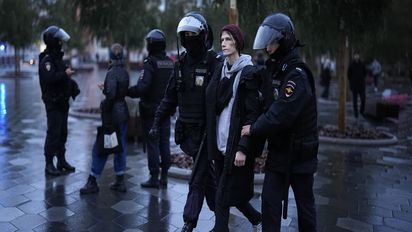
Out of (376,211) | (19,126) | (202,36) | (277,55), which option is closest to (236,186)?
(277,55)

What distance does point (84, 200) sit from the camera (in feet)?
18.0

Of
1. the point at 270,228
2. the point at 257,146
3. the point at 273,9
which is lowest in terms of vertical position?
the point at 270,228

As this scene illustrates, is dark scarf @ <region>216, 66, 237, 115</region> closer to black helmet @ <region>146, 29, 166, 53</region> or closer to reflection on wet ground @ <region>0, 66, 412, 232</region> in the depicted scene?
reflection on wet ground @ <region>0, 66, 412, 232</region>

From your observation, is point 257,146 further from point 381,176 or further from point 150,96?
point 381,176

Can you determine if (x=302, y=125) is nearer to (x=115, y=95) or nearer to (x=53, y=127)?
(x=115, y=95)

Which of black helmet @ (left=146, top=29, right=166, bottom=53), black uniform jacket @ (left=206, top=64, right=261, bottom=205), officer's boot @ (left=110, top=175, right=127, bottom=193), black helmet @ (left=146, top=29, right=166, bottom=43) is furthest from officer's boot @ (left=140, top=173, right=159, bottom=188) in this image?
black uniform jacket @ (left=206, top=64, right=261, bottom=205)

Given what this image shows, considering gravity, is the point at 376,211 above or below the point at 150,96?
below

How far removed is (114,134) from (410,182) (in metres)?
4.10

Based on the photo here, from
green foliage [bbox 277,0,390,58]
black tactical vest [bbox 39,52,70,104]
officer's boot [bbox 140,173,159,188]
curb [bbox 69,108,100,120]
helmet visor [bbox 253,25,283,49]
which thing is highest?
green foliage [bbox 277,0,390,58]

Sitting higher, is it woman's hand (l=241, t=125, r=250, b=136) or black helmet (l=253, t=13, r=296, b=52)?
black helmet (l=253, t=13, r=296, b=52)

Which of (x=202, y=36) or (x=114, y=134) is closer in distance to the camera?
(x=202, y=36)

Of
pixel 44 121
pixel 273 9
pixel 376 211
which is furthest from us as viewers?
pixel 44 121

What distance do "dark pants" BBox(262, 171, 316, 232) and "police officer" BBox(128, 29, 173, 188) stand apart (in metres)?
2.27

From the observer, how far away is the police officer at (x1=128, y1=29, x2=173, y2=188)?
5.73m
